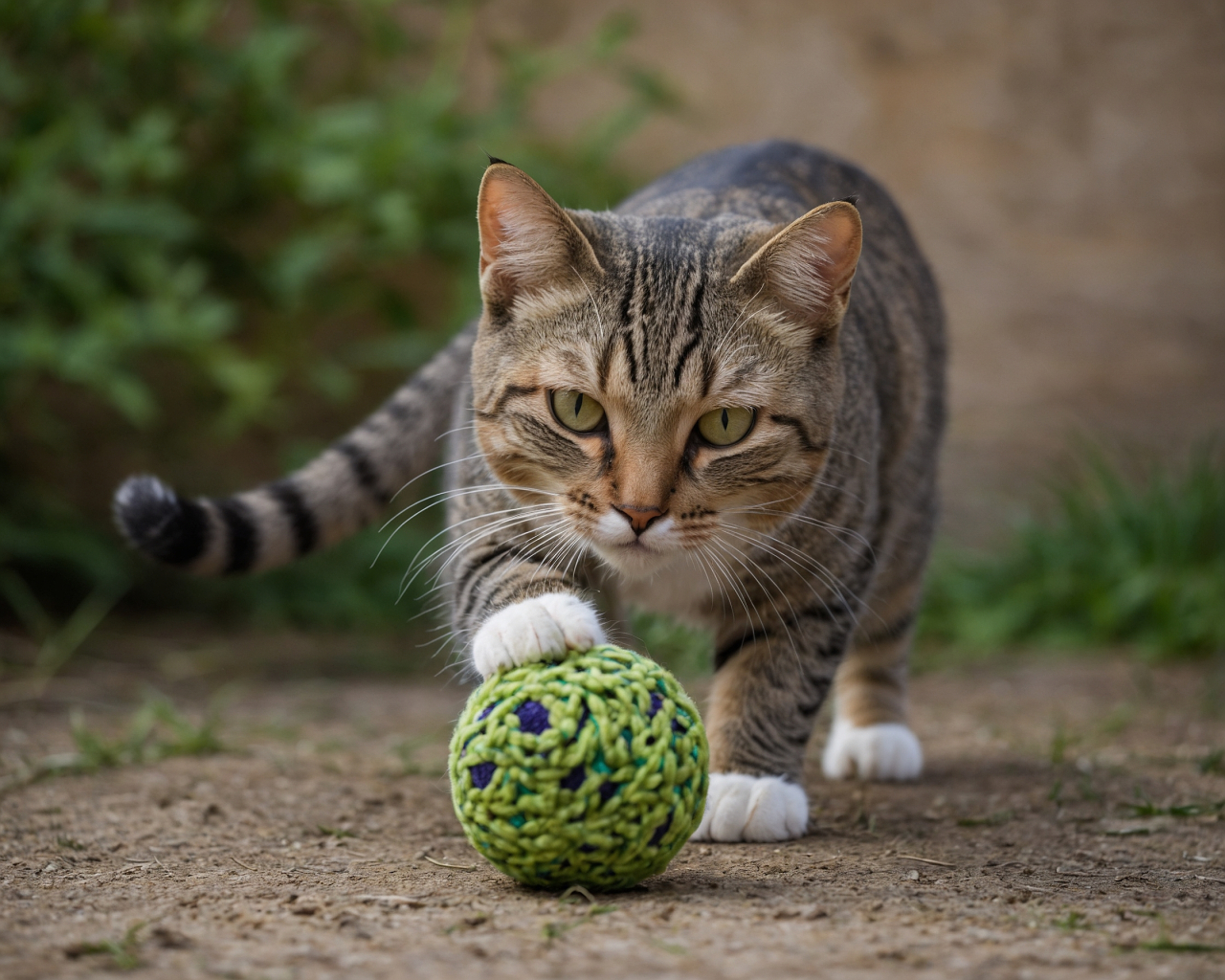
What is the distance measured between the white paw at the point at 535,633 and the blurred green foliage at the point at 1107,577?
3500 mm

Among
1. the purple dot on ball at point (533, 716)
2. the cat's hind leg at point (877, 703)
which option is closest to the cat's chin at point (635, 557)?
the purple dot on ball at point (533, 716)

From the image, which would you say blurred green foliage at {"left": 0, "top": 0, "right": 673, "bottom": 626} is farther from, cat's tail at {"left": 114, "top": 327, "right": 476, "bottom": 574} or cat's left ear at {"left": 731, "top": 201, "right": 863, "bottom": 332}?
cat's left ear at {"left": 731, "top": 201, "right": 863, "bottom": 332}

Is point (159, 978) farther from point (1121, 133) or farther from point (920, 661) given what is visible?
point (1121, 133)

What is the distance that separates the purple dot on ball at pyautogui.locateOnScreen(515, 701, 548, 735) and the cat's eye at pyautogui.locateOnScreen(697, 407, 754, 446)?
27.3 inches

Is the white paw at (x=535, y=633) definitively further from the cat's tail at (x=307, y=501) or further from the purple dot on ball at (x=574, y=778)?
the cat's tail at (x=307, y=501)

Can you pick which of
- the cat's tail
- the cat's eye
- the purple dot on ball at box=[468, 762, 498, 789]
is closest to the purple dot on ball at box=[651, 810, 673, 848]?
the purple dot on ball at box=[468, 762, 498, 789]

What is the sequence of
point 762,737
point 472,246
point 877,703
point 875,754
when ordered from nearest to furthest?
1. point 762,737
2. point 875,754
3. point 877,703
4. point 472,246

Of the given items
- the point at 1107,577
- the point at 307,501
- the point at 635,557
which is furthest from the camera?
the point at 1107,577

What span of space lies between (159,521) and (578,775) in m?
1.23

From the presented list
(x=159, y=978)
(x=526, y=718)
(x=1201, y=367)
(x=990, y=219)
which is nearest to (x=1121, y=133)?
(x=990, y=219)

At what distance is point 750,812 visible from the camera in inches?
96.0

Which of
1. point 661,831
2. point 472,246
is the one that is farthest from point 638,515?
point 472,246

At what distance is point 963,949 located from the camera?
5.62ft

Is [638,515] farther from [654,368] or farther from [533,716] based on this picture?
[533,716]
